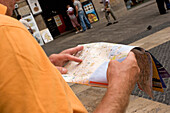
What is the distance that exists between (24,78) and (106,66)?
56cm

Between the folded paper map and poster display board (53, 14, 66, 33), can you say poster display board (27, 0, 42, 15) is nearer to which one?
poster display board (53, 14, 66, 33)

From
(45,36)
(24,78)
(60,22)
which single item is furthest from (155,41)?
(60,22)

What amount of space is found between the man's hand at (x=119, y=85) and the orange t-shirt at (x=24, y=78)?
30 cm

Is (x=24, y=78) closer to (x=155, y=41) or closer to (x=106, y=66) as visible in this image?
(x=106, y=66)

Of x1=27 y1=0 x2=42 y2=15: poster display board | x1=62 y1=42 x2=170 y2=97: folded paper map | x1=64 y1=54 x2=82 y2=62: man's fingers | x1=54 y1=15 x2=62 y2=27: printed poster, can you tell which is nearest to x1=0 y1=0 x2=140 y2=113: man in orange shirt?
x1=62 y1=42 x2=170 y2=97: folded paper map

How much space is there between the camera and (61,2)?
51.8ft

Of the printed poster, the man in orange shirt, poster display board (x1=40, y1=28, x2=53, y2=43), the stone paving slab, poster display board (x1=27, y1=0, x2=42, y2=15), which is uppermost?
poster display board (x1=27, y1=0, x2=42, y2=15)

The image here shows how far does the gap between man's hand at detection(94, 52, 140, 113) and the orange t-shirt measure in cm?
30

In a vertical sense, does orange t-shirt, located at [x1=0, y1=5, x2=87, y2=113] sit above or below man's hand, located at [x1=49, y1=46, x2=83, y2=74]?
above

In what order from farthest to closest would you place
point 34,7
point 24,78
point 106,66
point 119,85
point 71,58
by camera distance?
point 34,7
point 71,58
point 106,66
point 119,85
point 24,78

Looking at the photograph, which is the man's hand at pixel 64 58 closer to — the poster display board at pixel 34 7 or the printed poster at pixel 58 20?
the poster display board at pixel 34 7

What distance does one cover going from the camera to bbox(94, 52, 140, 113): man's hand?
2.73 feet

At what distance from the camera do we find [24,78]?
51 centimetres

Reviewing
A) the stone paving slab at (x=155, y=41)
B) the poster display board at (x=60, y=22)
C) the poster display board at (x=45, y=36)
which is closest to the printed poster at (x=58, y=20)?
the poster display board at (x=60, y=22)
